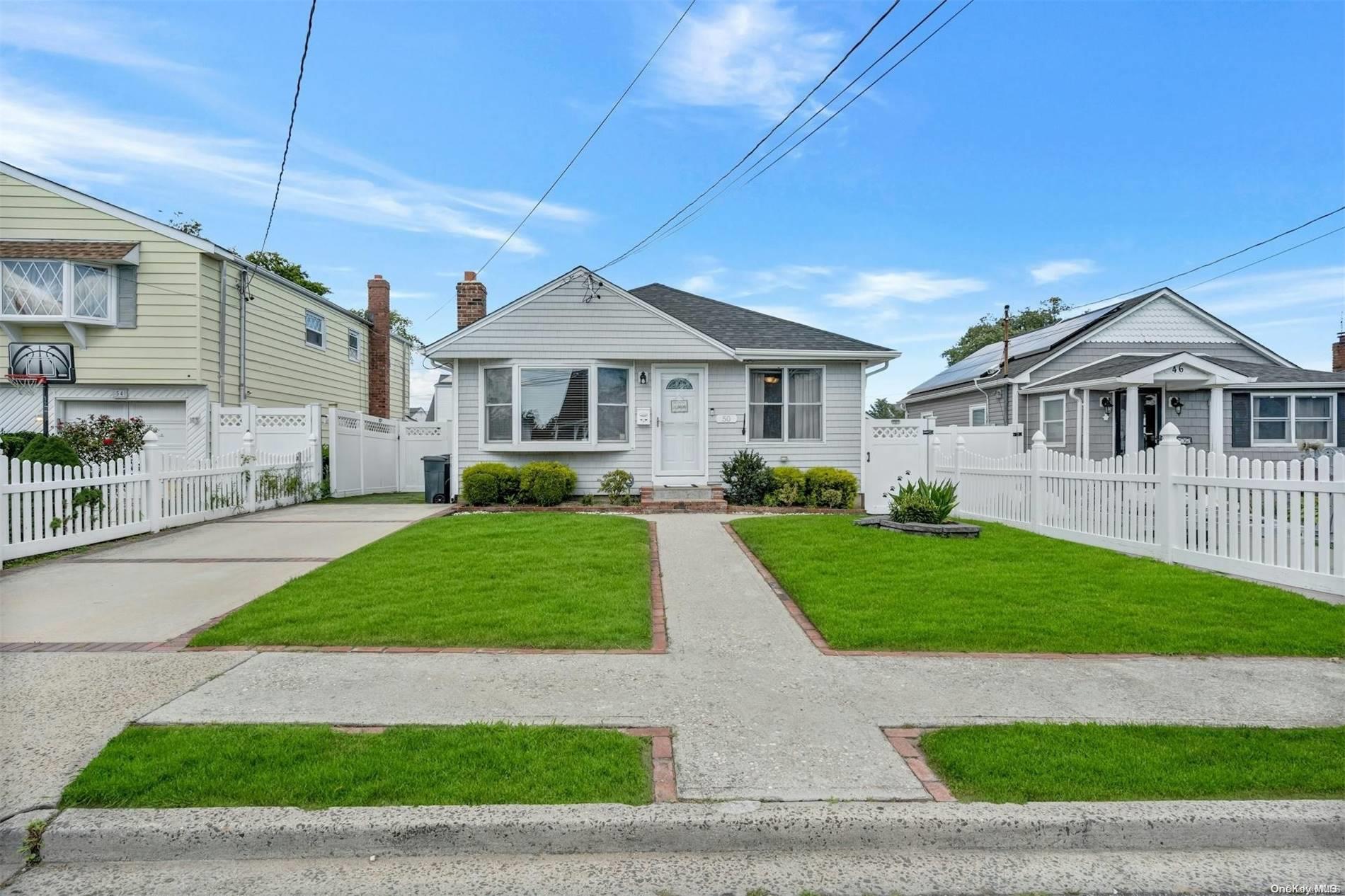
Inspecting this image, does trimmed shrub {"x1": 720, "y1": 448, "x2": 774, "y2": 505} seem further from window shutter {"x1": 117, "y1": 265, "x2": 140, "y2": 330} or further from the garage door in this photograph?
window shutter {"x1": 117, "y1": 265, "x2": 140, "y2": 330}

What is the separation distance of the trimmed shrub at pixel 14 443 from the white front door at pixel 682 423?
33.1ft

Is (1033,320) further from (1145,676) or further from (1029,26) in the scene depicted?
(1145,676)

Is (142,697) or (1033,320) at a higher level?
(1033,320)

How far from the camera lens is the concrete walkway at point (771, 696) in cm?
341

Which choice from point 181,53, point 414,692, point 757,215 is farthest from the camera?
point 757,215

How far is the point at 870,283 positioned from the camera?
28.3 m

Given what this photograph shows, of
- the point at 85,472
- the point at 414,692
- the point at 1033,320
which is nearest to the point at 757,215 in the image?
the point at 85,472

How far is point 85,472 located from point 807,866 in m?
10.5

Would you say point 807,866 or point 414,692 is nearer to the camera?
point 807,866

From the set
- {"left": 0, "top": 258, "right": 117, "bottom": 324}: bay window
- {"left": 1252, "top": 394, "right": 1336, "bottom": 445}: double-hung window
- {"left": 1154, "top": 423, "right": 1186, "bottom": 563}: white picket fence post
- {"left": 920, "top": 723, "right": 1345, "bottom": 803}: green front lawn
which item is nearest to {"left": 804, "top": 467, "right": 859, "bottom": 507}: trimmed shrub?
{"left": 1154, "top": 423, "right": 1186, "bottom": 563}: white picket fence post

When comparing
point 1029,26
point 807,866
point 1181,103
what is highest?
point 1181,103

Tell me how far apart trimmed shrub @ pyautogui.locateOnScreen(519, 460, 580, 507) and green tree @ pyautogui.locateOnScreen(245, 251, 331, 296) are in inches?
836

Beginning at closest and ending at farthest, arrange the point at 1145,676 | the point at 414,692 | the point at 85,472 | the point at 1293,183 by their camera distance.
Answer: the point at 414,692 < the point at 1145,676 < the point at 85,472 < the point at 1293,183

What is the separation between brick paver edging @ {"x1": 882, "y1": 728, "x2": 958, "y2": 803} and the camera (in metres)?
3.07
